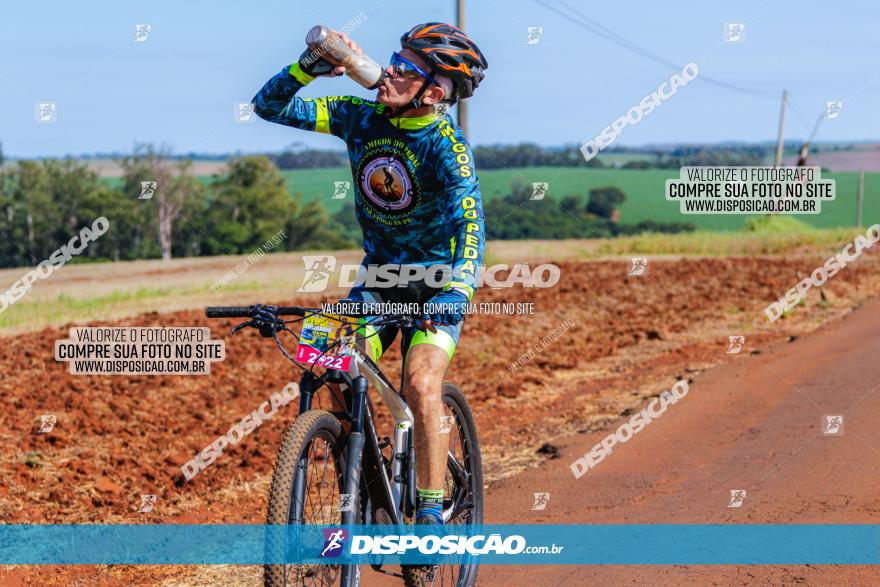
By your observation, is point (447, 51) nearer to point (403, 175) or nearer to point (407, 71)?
point (407, 71)

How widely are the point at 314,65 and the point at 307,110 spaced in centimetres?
40

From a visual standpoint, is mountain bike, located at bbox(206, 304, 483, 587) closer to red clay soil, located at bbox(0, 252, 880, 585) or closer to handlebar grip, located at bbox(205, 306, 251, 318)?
handlebar grip, located at bbox(205, 306, 251, 318)

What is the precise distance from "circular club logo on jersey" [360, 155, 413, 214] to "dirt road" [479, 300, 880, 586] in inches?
89.6

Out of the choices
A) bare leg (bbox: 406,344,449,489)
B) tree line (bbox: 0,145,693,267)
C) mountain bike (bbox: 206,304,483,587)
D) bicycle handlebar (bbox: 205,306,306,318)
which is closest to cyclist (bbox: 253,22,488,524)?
bare leg (bbox: 406,344,449,489)

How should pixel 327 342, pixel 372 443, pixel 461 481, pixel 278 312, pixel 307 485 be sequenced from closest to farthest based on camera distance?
pixel 307 485 < pixel 278 312 < pixel 327 342 < pixel 372 443 < pixel 461 481

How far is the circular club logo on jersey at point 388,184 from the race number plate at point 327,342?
76 centimetres

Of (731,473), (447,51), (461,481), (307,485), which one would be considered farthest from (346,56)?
(731,473)

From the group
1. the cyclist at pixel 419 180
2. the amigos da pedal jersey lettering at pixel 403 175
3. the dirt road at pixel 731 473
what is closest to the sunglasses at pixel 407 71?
the cyclist at pixel 419 180

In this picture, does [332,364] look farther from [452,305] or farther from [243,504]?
[243,504]

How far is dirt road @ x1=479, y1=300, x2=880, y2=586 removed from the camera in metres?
5.97

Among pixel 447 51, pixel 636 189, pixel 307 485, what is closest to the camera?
pixel 307 485

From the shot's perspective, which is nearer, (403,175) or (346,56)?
(346,56)

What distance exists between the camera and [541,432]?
35.1ft

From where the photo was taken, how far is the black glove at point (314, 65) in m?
4.84
